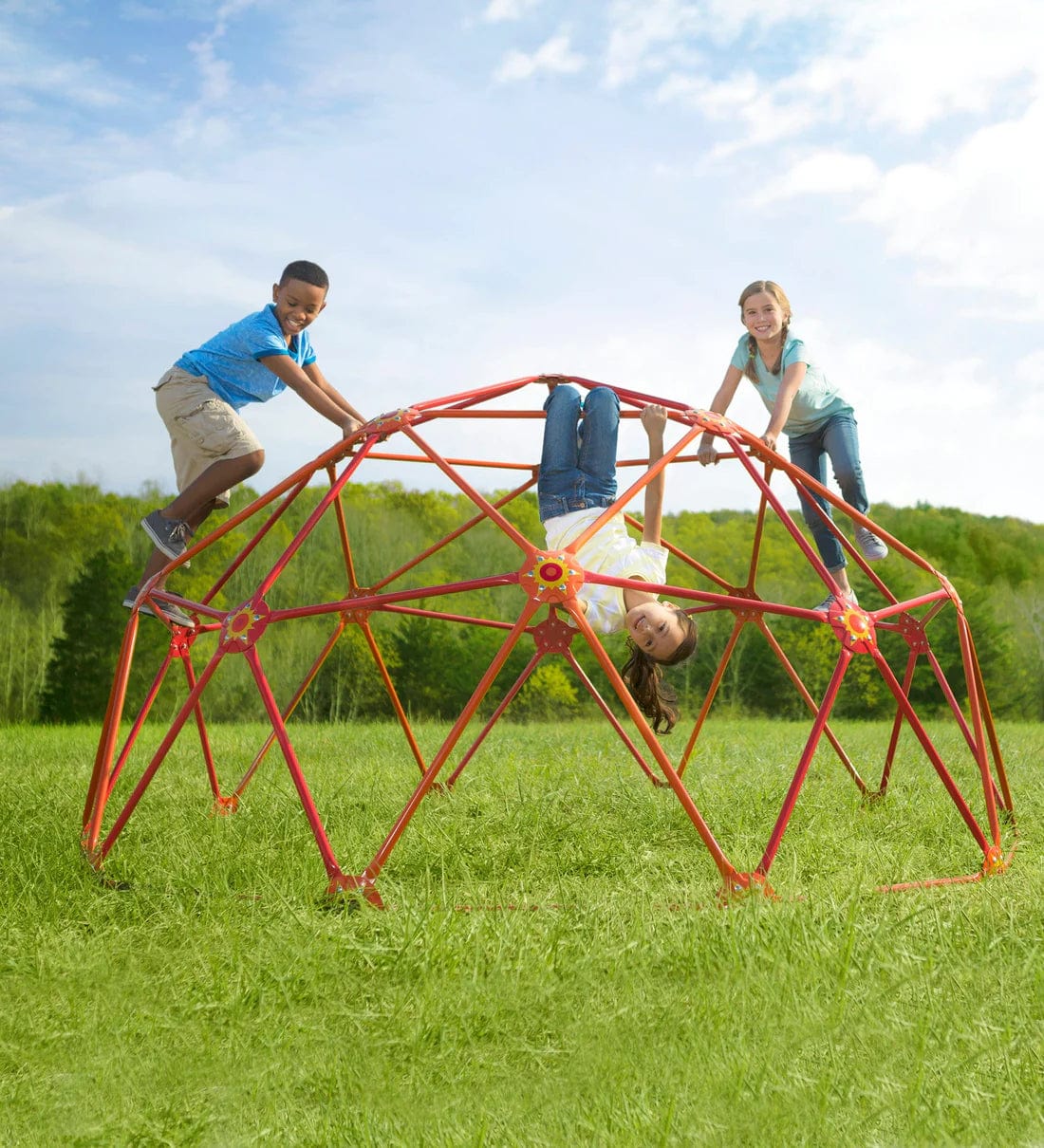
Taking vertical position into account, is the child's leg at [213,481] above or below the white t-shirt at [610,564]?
above

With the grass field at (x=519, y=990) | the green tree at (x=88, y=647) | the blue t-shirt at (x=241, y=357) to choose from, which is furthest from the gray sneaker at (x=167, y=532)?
the green tree at (x=88, y=647)

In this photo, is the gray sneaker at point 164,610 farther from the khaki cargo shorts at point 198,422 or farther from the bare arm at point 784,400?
the bare arm at point 784,400

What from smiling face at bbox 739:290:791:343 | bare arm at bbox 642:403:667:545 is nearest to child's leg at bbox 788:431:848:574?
smiling face at bbox 739:290:791:343

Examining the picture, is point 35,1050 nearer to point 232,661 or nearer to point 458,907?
point 458,907

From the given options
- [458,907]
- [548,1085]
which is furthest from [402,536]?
[548,1085]

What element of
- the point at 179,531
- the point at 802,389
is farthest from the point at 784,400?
the point at 179,531

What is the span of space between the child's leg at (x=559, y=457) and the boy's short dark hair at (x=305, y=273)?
140 cm

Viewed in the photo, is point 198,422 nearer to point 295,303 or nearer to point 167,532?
point 167,532

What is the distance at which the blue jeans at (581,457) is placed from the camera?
14.7 feet

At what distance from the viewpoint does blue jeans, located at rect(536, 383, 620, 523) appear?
4.48m

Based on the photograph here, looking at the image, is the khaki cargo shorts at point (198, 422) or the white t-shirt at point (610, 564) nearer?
the white t-shirt at point (610, 564)

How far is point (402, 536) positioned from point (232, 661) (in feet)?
9.66

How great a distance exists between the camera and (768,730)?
10516 mm

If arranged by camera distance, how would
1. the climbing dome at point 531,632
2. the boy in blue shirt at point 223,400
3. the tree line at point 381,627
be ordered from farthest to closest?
the tree line at point 381,627 < the boy in blue shirt at point 223,400 < the climbing dome at point 531,632
